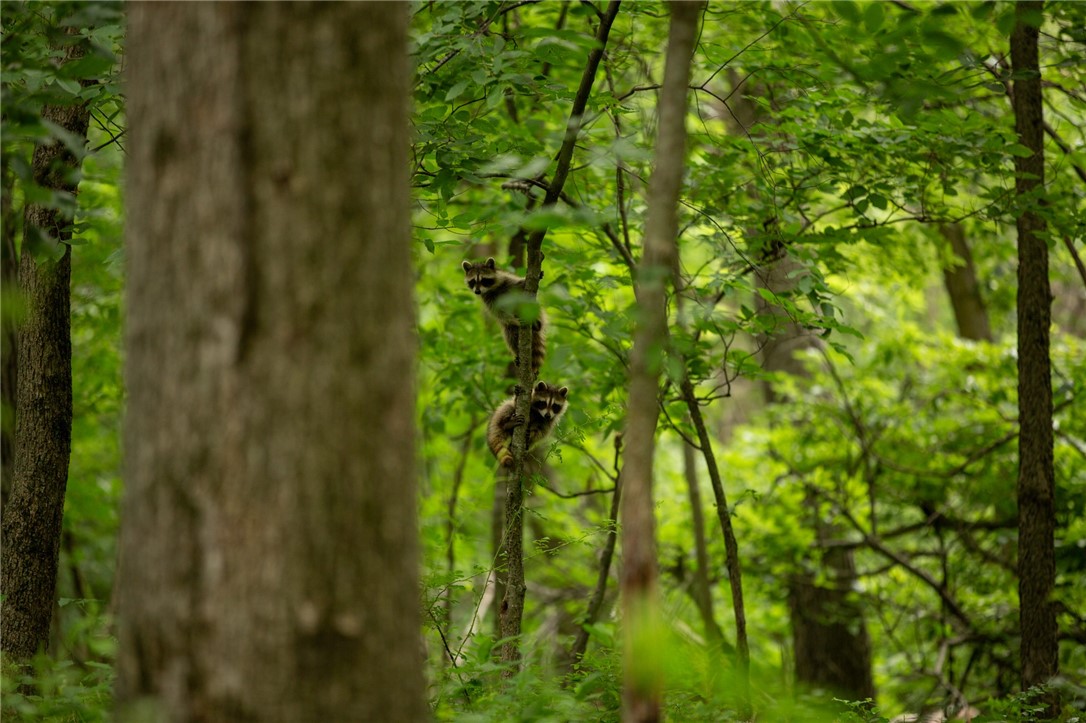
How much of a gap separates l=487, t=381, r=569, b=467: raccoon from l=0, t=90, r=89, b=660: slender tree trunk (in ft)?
9.01

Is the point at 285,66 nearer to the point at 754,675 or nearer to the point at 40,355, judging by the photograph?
the point at 40,355

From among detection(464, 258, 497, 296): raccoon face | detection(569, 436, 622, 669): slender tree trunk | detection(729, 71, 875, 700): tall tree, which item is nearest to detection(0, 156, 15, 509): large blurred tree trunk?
detection(464, 258, 497, 296): raccoon face

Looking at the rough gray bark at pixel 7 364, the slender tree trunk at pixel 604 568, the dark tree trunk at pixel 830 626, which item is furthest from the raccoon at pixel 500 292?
the dark tree trunk at pixel 830 626

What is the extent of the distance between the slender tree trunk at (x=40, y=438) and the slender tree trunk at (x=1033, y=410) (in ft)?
19.2

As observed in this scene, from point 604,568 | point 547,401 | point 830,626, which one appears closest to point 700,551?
point 830,626

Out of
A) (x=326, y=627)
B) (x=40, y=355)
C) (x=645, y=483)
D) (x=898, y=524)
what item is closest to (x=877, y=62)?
(x=645, y=483)

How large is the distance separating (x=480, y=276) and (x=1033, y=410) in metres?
4.08

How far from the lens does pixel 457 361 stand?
762 centimetres

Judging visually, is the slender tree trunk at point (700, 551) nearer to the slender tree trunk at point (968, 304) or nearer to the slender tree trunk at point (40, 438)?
the slender tree trunk at point (968, 304)

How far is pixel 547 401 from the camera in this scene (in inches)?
259

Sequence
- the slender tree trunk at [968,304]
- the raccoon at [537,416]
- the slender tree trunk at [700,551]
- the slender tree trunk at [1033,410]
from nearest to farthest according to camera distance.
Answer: the slender tree trunk at [1033,410]
the raccoon at [537,416]
the slender tree trunk at [700,551]
the slender tree trunk at [968,304]

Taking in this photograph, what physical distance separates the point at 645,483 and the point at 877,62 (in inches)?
79.4

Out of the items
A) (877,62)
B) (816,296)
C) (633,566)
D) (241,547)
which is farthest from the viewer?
(816,296)

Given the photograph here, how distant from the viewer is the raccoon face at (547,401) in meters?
6.57
